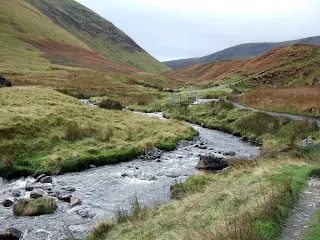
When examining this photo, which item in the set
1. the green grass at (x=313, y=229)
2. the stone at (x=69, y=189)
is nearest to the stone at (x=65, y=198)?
the stone at (x=69, y=189)

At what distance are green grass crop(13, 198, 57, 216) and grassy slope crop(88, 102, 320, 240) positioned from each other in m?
4.23

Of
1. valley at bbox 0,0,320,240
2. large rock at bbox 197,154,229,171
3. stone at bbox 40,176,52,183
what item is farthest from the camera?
large rock at bbox 197,154,229,171

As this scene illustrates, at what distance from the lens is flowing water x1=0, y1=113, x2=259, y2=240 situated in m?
15.5

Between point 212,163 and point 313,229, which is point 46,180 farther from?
point 313,229

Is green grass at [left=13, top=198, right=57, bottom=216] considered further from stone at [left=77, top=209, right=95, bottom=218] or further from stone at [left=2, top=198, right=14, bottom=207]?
stone at [left=77, top=209, right=95, bottom=218]

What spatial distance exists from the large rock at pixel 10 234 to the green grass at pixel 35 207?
2257 mm

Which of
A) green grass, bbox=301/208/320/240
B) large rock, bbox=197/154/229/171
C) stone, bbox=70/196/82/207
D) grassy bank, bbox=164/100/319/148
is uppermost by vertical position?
green grass, bbox=301/208/320/240

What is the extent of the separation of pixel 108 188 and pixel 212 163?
26.4ft

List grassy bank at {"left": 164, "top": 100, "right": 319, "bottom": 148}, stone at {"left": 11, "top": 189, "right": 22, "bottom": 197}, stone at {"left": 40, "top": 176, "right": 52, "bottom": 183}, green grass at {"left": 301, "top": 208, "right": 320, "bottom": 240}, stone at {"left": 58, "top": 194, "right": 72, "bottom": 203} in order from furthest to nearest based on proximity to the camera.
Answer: grassy bank at {"left": 164, "top": 100, "right": 319, "bottom": 148} → stone at {"left": 40, "top": 176, "right": 52, "bottom": 183} → stone at {"left": 11, "top": 189, "right": 22, "bottom": 197} → stone at {"left": 58, "top": 194, "right": 72, "bottom": 203} → green grass at {"left": 301, "top": 208, "right": 320, "bottom": 240}

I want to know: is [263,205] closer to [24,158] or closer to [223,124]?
[24,158]

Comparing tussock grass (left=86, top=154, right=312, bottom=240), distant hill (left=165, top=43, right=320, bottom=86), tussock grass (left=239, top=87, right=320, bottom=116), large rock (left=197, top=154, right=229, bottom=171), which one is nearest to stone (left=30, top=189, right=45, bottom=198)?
tussock grass (left=86, top=154, right=312, bottom=240)

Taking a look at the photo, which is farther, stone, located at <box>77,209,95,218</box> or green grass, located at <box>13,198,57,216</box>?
green grass, located at <box>13,198,57,216</box>

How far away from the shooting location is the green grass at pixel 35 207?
16.7 meters

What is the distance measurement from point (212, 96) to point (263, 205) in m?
56.8
